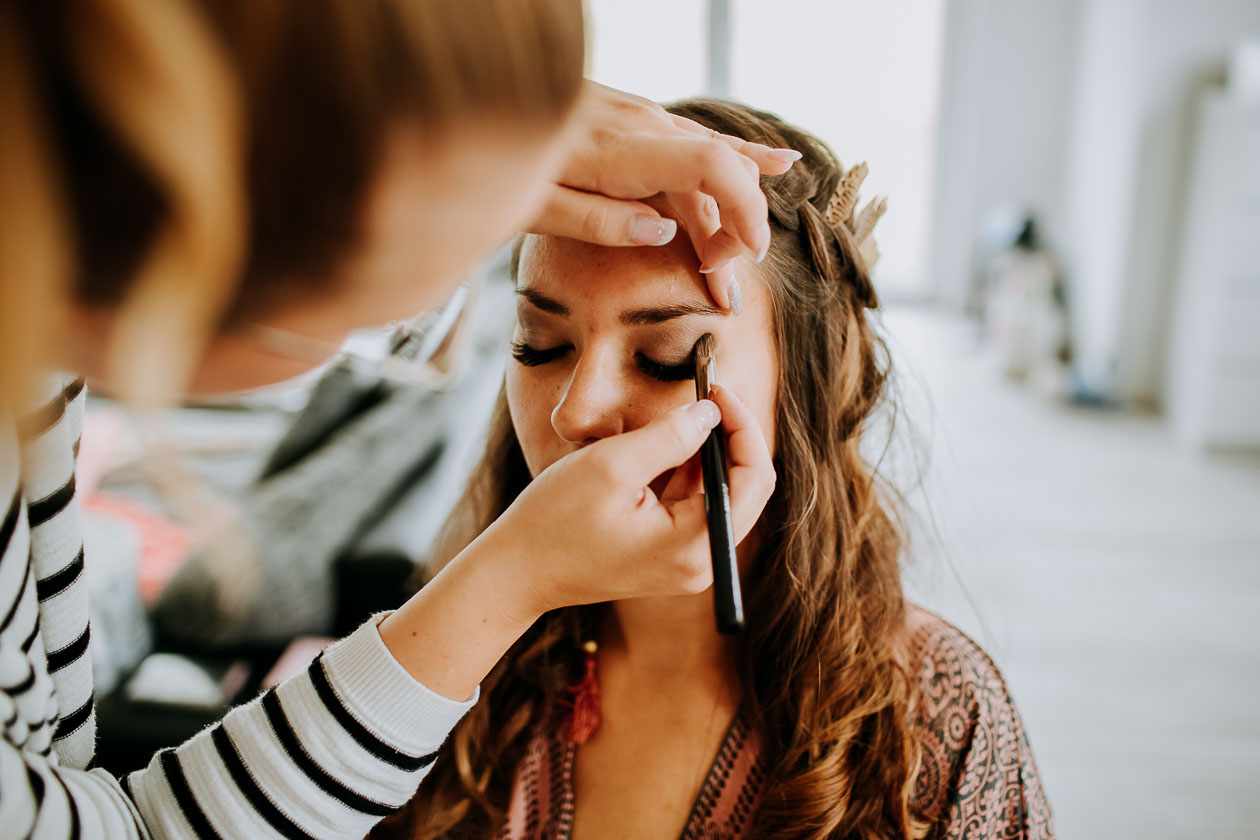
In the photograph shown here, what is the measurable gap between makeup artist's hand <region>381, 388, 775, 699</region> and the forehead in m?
0.23

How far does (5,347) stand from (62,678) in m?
0.40

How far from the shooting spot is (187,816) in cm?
63

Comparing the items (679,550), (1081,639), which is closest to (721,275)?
(679,550)

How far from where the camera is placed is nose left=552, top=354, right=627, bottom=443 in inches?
32.6

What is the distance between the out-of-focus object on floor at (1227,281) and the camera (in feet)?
13.3

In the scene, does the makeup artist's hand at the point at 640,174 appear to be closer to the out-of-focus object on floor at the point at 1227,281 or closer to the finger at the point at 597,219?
the finger at the point at 597,219

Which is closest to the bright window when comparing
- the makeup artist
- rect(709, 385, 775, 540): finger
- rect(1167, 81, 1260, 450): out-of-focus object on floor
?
rect(1167, 81, 1260, 450): out-of-focus object on floor

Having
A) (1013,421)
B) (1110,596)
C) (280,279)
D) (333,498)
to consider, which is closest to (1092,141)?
(1013,421)

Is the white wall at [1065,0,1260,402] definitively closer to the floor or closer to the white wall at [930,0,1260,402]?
the white wall at [930,0,1260,402]

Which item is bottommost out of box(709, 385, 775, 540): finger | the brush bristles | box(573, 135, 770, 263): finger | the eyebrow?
box(709, 385, 775, 540): finger

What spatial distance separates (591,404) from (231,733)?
411mm

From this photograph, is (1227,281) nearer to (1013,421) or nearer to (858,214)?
(1013,421)

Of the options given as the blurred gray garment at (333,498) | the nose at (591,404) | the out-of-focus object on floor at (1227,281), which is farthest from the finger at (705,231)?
the out-of-focus object on floor at (1227,281)

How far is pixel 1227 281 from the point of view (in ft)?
13.6
